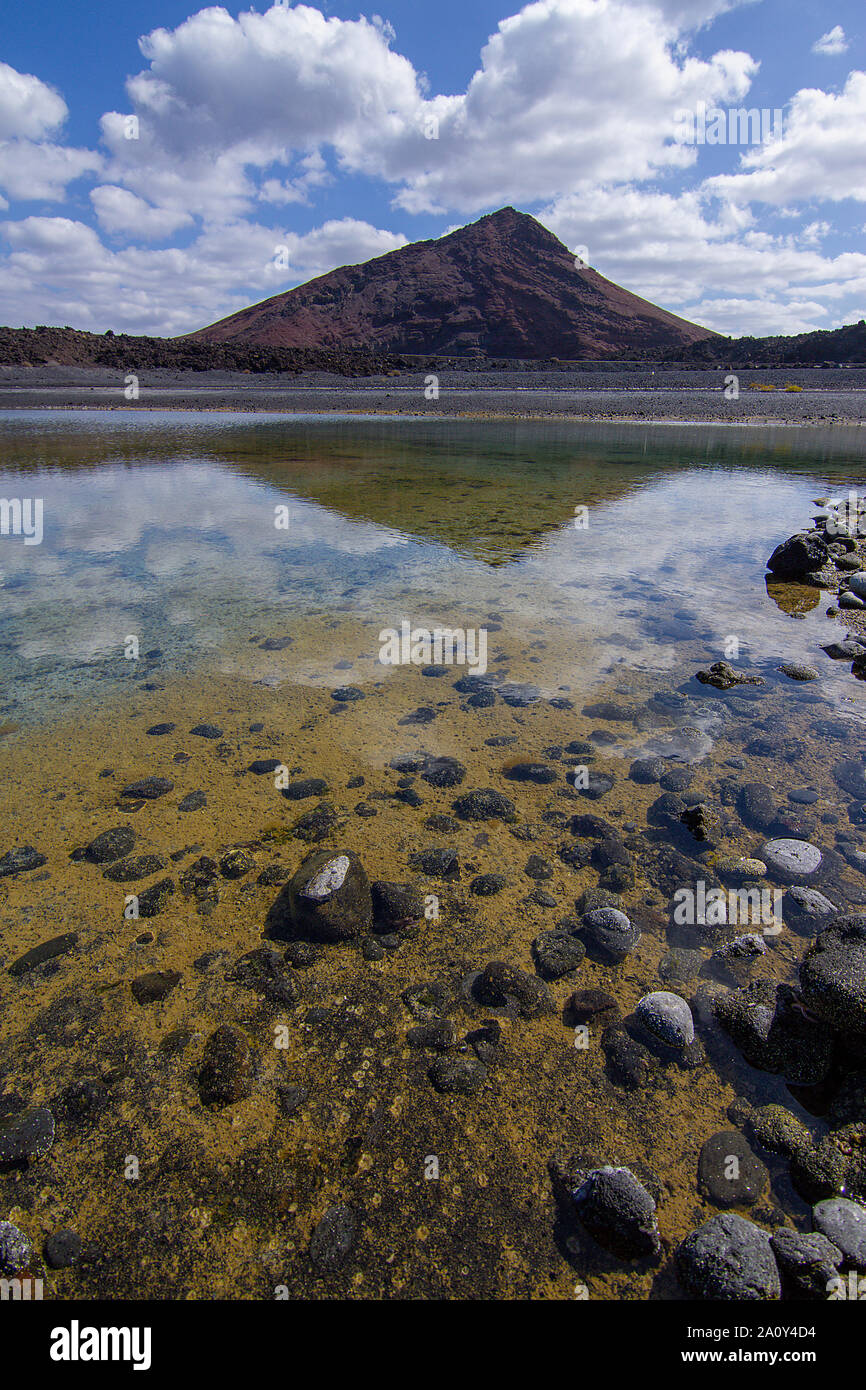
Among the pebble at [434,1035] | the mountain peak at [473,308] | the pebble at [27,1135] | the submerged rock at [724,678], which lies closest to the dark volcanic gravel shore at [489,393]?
the submerged rock at [724,678]

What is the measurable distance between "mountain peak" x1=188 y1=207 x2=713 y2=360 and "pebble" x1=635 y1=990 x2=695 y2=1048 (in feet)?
390

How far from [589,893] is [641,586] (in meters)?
7.75

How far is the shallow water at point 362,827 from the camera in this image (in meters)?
2.65

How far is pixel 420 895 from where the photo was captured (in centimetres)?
426

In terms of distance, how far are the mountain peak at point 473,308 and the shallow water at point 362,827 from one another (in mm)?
111350

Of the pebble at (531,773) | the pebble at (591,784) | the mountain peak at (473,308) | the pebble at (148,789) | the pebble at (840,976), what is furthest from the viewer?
the mountain peak at (473,308)

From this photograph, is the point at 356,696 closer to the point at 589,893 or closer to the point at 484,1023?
the point at 589,893

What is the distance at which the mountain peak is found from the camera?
→ 380ft

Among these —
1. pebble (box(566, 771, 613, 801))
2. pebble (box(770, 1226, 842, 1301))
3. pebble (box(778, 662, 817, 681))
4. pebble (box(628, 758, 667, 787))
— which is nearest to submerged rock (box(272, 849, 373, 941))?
pebble (box(566, 771, 613, 801))

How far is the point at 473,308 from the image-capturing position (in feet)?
400

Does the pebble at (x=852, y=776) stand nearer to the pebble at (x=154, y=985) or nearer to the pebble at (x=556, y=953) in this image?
the pebble at (x=556, y=953)

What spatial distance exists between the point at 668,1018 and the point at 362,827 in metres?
2.48

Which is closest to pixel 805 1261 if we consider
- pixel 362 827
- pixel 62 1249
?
pixel 62 1249
